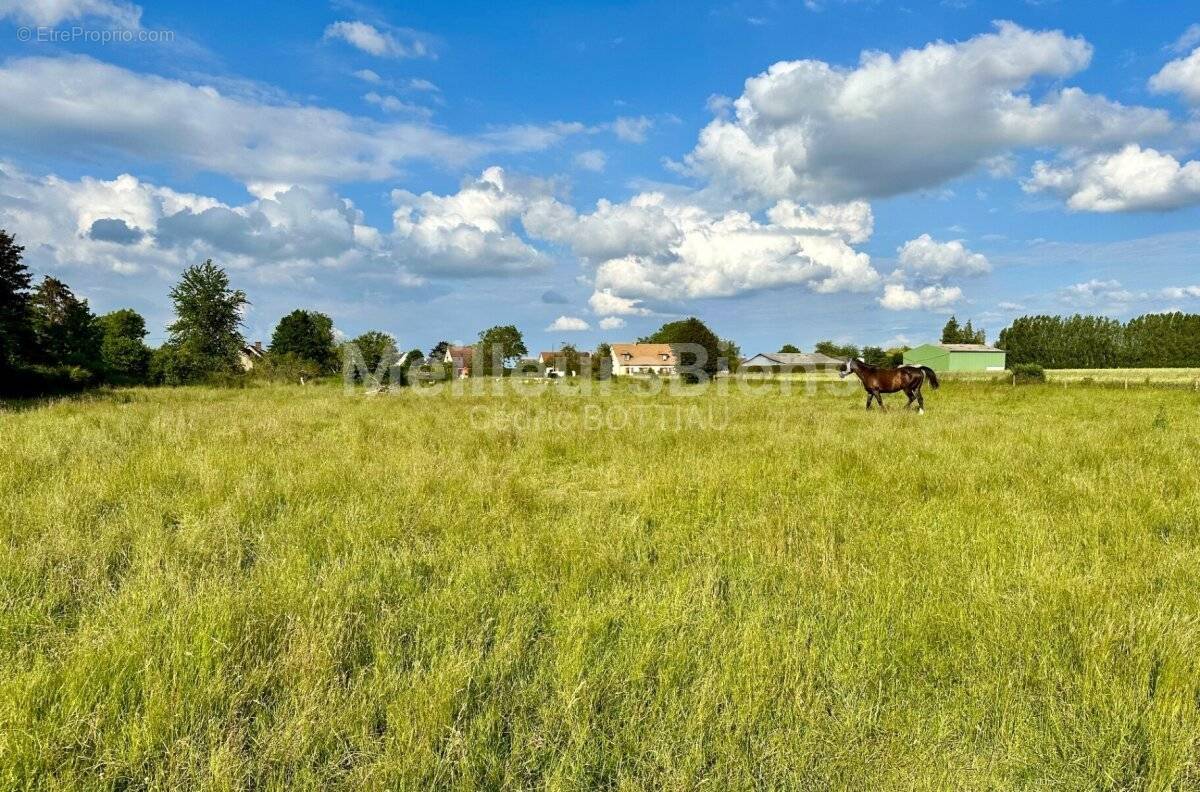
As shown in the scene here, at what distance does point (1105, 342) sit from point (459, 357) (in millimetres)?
86126

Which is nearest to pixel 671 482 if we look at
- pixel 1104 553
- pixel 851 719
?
pixel 1104 553

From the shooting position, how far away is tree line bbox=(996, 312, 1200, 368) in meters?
66.8

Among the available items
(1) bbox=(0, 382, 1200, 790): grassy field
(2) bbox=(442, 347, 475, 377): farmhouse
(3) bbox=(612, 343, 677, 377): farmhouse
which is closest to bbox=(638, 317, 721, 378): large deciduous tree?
(2) bbox=(442, 347, 475, 377): farmhouse

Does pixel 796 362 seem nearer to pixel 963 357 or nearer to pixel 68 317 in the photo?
pixel 963 357

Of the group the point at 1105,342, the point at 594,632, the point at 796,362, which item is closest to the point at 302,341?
the point at 796,362

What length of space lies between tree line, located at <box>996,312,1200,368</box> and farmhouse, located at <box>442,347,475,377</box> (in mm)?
67743

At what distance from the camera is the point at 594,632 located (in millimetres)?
2988

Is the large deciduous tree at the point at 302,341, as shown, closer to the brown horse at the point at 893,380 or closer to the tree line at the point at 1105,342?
the brown horse at the point at 893,380

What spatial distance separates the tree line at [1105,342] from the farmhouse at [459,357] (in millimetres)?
67743

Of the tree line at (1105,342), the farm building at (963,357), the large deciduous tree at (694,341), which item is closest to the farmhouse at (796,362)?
the large deciduous tree at (694,341)

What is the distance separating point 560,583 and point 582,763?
1586 mm

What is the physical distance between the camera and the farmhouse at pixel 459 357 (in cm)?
6122

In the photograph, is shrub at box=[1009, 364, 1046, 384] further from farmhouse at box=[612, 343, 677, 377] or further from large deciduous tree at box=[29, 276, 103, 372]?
farmhouse at box=[612, 343, 677, 377]

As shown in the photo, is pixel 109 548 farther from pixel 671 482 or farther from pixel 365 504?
pixel 671 482
